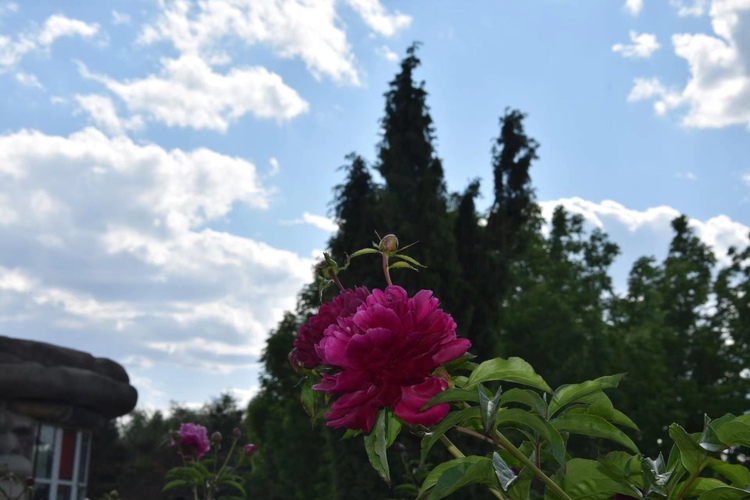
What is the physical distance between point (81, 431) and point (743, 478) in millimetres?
15244

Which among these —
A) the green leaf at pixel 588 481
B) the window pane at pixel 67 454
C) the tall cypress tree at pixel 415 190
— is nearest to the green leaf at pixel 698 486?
the green leaf at pixel 588 481

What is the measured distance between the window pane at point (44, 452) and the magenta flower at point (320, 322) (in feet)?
45.1

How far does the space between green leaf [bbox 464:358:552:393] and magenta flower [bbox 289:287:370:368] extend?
9.9 inches

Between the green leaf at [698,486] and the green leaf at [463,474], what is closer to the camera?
the green leaf at [463,474]

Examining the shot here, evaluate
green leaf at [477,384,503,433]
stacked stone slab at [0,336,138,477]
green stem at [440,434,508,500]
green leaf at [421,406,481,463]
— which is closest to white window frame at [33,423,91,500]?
stacked stone slab at [0,336,138,477]

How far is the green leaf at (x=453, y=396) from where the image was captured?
129cm

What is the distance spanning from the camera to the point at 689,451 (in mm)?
1326

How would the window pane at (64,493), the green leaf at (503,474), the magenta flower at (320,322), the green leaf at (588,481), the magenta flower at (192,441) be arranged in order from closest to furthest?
the green leaf at (503,474) → the green leaf at (588,481) → the magenta flower at (320,322) → the magenta flower at (192,441) → the window pane at (64,493)

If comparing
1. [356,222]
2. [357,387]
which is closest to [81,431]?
[356,222]

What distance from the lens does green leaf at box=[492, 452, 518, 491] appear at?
118 centimetres

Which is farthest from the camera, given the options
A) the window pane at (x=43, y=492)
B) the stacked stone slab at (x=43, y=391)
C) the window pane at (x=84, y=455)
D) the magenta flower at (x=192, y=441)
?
the window pane at (x=84, y=455)

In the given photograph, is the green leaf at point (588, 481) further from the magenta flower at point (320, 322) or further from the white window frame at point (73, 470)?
the white window frame at point (73, 470)

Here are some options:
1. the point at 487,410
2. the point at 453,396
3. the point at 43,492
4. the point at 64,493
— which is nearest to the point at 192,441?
the point at 453,396

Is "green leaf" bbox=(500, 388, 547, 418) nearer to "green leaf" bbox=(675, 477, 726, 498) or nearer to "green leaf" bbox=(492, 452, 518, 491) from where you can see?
"green leaf" bbox=(492, 452, 518, 491)
